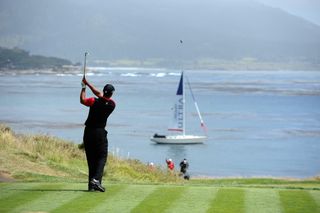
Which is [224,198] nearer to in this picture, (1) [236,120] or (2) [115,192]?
(2) [115,192]

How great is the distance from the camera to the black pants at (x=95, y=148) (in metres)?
13.9

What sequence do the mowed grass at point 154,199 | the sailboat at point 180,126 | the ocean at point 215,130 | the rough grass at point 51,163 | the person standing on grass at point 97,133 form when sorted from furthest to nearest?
the sailboat at point 180,126
the ocean at point 215,130
the rough grass at point 51,163
the person standing on grass at point 97,133
the mowed grass at point 154,199

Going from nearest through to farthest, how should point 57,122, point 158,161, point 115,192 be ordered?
point 115,192 → point 158,161 → point 57,122

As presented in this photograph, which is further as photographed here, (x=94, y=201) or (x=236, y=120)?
(x=236, y=120)

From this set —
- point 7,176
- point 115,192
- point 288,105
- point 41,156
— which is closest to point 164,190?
point 115,192

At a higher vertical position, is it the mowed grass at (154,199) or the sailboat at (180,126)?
the sailboat at (180,126)

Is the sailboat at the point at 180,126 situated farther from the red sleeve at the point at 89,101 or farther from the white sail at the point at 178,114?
the red sleeve at the point at 89,101

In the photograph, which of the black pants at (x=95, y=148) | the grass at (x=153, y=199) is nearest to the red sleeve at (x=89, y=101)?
the black pants at (x=95, y=148)

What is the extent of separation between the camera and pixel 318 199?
43.9 ft

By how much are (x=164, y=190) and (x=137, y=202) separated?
4.12 feet

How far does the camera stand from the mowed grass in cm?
1234

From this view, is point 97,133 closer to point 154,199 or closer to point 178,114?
point 154,199

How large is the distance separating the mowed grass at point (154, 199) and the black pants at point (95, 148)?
0.37 m

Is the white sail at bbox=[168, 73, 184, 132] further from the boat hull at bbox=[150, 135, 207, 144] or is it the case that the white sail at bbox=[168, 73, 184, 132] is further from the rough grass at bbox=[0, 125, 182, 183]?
the rough grass at bbox=[0, 125, 182, 183]
